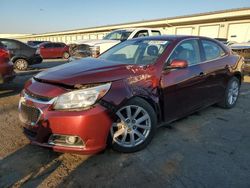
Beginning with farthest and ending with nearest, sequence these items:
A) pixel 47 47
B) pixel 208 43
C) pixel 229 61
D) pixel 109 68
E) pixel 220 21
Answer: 1. pixel 220 21
2. pixel 47 47
3. pixel 229 61
4. pixel 208 43
5. pixel 109 68

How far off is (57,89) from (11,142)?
4.43 feet

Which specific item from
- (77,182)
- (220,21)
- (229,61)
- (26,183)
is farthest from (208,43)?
(220,21)

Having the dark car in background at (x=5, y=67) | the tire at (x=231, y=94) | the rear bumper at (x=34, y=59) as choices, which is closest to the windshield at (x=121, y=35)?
the rear bumper at (x=34, y=59)

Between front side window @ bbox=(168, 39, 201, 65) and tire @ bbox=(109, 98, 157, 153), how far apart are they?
97cm

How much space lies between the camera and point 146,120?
3.49 meters

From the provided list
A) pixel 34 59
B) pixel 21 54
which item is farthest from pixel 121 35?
pixel 21 54

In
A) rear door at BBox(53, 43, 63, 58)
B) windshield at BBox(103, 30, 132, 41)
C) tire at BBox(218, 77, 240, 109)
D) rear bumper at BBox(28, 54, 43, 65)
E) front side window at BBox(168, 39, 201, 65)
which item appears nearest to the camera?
front side window at BBox(168, 39, 201, 65)

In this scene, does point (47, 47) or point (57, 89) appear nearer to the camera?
point (57, 89)

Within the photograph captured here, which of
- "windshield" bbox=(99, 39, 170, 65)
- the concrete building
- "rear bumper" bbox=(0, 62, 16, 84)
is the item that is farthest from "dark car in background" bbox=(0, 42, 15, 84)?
the concrete building

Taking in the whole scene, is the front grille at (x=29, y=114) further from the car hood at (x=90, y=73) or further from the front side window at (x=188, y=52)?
the front side window at (x=188, y=52)

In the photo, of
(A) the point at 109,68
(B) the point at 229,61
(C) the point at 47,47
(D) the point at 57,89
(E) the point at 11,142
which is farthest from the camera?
(C) the point at 47,47

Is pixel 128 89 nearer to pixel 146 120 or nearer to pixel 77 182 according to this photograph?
pixel 146 120

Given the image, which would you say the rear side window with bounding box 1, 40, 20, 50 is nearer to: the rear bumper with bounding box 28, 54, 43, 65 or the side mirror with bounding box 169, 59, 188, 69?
the rear bumper with bounding box 28, 54, 43, 65

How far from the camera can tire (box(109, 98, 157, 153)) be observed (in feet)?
10.7
